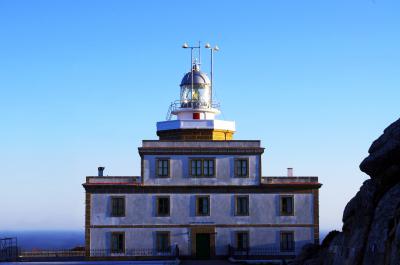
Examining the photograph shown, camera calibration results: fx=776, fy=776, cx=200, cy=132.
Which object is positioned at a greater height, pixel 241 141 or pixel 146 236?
pixel 241 141

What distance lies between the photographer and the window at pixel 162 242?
49.6 m

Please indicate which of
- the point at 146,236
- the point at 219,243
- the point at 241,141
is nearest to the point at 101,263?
the point at 146,236

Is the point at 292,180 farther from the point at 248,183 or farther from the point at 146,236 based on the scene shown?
the point at 146,236

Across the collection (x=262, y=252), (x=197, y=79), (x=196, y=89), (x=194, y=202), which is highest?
(x=197, y=79)

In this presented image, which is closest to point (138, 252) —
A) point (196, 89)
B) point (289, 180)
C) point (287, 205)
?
point (287, 205)

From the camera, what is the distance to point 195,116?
5344cm

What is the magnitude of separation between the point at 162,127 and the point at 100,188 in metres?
6.46

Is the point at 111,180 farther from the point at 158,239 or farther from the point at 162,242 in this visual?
the point at 162,242

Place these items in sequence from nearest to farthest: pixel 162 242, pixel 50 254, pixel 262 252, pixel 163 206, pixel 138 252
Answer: pixel 138 252
pixel 162 242
pixel 262 252
pixel 163 206
pixel 50 254

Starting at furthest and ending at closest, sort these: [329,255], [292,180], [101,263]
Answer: [292,180], [101,263], [329,255]

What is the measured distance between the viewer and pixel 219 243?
49750 millimetres

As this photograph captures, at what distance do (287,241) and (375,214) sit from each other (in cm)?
2305

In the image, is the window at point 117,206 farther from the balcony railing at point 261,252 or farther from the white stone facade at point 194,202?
the balcony railing at point 261,252

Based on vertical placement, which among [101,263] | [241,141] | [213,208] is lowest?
[101,263]
